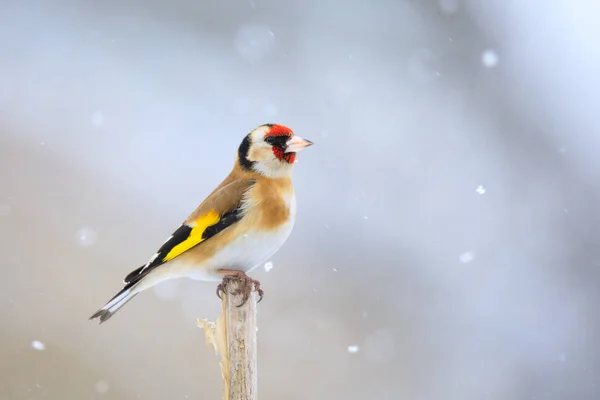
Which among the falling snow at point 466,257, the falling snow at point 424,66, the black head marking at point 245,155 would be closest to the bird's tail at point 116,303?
the black head marking at point 245,155

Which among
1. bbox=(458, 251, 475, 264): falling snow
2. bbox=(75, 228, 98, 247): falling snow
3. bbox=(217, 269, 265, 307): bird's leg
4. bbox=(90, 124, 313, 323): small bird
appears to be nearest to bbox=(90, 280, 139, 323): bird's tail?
bbox=(90, 124, 313, 323): small bird

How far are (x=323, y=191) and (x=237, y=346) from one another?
7255 mm

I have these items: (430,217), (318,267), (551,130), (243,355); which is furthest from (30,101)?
(243,355)

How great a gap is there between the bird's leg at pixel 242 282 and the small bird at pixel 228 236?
0.04 ft

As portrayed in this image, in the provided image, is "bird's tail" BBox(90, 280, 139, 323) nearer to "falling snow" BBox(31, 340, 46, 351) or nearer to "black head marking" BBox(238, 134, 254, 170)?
"black head marking" BBox(238, 134, 254, 170)

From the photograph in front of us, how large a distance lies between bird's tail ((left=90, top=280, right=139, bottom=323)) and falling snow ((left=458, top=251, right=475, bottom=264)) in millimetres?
6832

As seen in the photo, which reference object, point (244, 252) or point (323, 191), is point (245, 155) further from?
point (323, 191)

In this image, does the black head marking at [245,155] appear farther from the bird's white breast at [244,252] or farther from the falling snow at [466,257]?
the falling snow at [466,257]

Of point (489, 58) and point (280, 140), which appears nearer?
point (280, 140)

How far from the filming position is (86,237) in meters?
8.74

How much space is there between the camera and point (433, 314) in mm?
9148

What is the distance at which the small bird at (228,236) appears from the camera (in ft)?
11.6

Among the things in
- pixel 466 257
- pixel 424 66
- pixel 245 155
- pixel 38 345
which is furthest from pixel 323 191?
pixel 245 155

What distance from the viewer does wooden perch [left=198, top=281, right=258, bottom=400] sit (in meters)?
2.98
